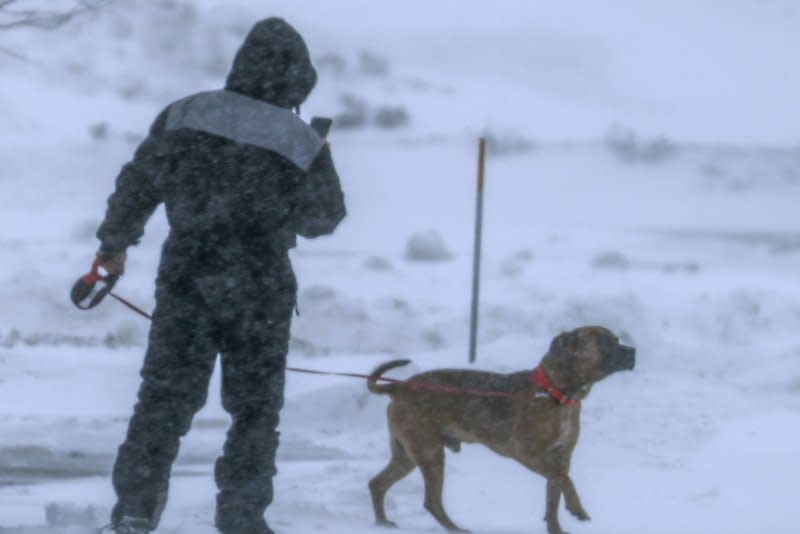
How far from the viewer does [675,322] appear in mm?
15055

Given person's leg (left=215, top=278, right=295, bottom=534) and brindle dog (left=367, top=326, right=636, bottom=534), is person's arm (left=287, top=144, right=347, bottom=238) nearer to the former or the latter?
person's leg (left=215, top=278, right=295, bottom=534)

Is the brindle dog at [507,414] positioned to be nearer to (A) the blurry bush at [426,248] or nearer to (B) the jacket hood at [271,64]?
(B) the jacket hood at [271,64]

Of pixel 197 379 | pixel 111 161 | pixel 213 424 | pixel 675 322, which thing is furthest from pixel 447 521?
pixel 111 161

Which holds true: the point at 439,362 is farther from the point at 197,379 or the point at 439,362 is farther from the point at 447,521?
the point at 197,379

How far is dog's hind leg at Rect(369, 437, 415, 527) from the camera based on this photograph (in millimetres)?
6449

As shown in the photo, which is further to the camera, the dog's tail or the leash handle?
the dog's tail

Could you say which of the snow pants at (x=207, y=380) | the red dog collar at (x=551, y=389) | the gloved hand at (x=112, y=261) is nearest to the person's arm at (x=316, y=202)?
the snow pants at (x=207, y=380)

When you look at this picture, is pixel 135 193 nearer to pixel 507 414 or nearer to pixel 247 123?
pixel 247 123

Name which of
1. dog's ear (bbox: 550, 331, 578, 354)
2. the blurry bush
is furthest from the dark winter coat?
the blurry bush

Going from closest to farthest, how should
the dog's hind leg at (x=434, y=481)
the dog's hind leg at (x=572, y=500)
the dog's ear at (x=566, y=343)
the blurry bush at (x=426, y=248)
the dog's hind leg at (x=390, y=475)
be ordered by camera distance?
the dog's hind leg at (x=572, y=500) → the dog's ear at (x=566, y=343) → the dog's hind leg at (x=434, y=481) → the dog's hind leg at (x=390, y=475) → the blurry bush at (x=426, y=248)

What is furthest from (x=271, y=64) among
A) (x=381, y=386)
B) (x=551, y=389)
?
(x=551, y=389)

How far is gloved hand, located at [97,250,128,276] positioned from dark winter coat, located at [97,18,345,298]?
0.04 metres

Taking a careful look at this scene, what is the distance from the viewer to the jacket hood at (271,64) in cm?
473

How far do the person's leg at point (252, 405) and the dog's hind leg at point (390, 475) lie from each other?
1540mm
